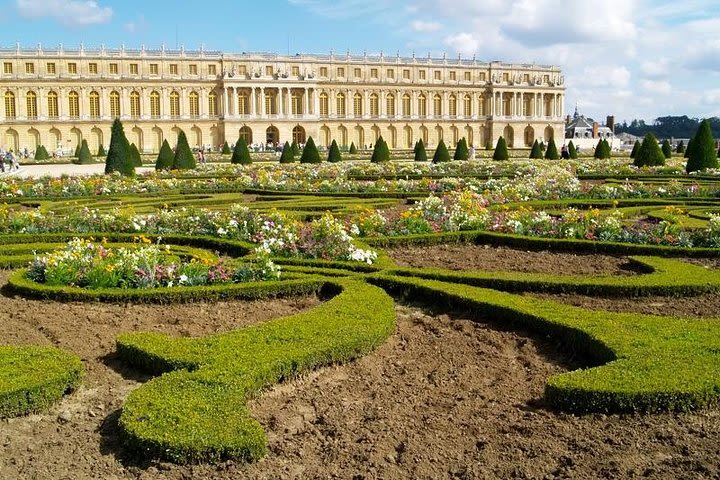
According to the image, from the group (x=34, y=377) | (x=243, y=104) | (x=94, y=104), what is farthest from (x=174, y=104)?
(x=34, y=377)

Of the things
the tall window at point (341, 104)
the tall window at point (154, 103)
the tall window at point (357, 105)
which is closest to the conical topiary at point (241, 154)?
the tall window at point (154, 103)

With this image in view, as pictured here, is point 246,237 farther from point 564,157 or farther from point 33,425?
point 564,157

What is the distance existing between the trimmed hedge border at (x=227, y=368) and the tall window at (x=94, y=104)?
193ft

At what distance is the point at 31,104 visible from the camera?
60.0m

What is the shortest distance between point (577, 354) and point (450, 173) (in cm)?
1934

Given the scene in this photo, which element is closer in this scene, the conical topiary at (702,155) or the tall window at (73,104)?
the conical topiary at (702,155)

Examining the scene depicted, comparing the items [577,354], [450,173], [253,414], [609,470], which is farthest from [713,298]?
[450,173]

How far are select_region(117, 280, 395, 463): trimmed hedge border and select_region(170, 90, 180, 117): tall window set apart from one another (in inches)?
2332

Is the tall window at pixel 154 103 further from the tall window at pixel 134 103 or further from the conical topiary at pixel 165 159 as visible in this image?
the conical topiary at pixel 165 159

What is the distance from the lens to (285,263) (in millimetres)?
9234

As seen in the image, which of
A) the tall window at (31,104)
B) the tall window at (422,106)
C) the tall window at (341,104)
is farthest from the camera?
the tall window at (422,106)

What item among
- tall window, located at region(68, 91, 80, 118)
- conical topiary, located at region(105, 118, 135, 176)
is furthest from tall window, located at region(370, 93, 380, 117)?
conical topiary, located at region(105, 118, 135, 176)

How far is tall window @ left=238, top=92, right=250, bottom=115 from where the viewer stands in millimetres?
A: 65375

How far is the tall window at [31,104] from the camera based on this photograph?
59.7 metres
